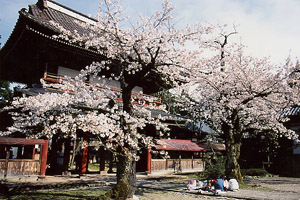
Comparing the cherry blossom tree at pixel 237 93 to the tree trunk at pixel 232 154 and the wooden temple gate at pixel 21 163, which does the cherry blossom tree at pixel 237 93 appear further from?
the wooden temple gate at pixel 21 163

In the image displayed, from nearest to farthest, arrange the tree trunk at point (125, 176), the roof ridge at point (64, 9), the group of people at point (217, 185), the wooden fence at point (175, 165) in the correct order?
1. the tree trunk at point (125, 176)
2. the group of people at point (217, 185)
3. the roof ridge at point (64, 9)
4. the wooden fence at point (175, 165)

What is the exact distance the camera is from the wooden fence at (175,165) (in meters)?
17.1

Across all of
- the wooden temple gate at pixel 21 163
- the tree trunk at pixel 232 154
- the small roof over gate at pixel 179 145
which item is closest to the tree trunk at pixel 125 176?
the wooden temple gate at pixel 21 163

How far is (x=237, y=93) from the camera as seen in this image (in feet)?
43.7

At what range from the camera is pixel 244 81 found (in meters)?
13.0

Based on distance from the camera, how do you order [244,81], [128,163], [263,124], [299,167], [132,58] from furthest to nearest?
[299,167]
[263,124]
[244,81]
[132,58]
[128,163]

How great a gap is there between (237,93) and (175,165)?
28.4 feet

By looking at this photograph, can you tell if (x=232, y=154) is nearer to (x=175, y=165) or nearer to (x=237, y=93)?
(x=237, y=93)

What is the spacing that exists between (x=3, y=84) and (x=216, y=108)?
25.9 metres

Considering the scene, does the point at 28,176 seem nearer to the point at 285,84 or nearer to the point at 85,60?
the point at 85,60

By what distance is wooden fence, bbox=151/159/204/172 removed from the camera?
17116mm

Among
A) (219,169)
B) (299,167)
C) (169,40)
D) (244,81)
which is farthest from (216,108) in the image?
(299,167)

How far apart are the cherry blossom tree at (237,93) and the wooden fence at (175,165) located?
5372 mm

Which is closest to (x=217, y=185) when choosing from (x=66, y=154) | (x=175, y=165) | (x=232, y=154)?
(x=232, y=154)
